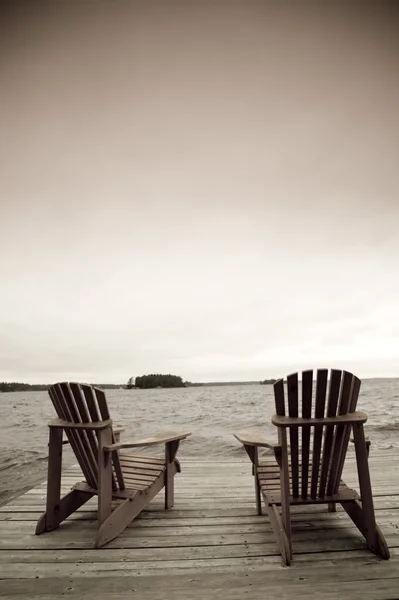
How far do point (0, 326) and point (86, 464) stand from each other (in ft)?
53.3

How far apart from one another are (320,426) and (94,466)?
165 centimetres

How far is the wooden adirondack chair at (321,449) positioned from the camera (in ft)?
7.37

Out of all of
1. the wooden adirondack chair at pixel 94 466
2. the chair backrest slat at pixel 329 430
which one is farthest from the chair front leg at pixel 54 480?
the chair backrest slat at pixel 329 430

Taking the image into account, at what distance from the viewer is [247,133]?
8.73m

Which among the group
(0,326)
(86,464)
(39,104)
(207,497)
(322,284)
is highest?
(39,104)

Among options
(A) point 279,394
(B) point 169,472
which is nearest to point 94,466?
(B) point 169,472

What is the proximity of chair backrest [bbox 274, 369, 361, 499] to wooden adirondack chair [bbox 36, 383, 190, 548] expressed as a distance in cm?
105

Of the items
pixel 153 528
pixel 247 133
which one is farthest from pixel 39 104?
pixel 153 528

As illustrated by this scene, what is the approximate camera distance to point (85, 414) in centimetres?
256

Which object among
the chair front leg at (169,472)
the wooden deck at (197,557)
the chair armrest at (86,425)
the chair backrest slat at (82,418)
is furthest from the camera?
the chair front leg at (169,472)

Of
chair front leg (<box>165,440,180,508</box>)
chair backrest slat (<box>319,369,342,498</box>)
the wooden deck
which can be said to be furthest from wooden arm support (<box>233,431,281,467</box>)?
chair front leg (<box>165,440,180,508</box>)

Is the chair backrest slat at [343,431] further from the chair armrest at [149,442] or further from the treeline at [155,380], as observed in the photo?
the treeline at [155,380]

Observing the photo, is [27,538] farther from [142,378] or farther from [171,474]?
[142,378]

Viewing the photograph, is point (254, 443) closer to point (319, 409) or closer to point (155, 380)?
point (319, 409)
